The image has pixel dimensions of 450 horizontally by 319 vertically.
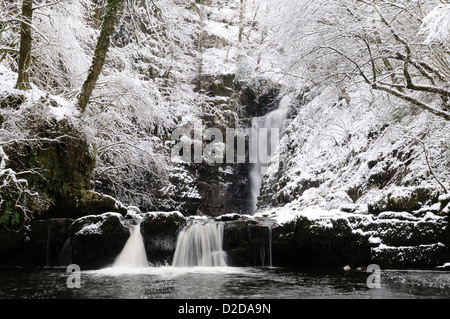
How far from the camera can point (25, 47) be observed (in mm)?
7695

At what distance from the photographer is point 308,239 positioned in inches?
307

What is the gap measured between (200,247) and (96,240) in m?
2.34

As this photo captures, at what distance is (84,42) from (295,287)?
9.37m

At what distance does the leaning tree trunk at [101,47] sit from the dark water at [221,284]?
3962mm

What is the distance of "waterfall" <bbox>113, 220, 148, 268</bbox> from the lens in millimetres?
7613

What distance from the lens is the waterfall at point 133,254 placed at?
25.0 feet

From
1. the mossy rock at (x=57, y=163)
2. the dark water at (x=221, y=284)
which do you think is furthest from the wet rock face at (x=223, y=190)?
the dark water at (x=221, y=284)

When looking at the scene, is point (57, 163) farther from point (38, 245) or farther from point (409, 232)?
point (409, 232)

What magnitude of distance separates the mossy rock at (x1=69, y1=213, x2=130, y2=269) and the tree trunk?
3476 millimetres

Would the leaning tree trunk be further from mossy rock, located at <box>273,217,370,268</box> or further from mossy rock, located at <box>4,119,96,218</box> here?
mossy rock, located at <box>273,217,370,268</box>

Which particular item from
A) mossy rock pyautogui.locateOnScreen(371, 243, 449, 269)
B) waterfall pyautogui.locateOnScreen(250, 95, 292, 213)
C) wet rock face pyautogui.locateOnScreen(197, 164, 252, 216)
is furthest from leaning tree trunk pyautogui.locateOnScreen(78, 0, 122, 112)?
waterfall pyautogui.locateOnScreen(250, 95, 292, 213)

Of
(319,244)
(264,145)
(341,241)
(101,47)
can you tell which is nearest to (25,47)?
(101,47)

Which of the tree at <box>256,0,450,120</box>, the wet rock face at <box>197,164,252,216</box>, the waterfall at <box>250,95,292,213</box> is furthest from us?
the waterfall at <box>250,95,292,213</box>
